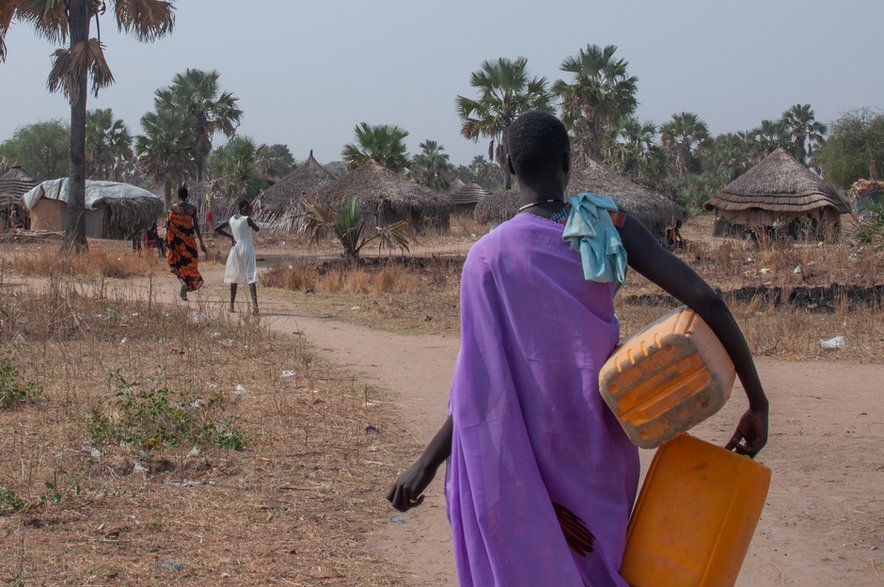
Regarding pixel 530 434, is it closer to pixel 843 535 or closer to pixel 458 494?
pixel 458 494

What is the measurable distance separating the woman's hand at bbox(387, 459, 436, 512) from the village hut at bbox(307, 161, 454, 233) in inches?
1044

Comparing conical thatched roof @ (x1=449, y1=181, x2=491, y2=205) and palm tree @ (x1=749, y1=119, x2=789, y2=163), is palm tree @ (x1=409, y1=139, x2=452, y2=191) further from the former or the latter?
palm tree @ (x1=749, y1=119, x2=789, y2=163)

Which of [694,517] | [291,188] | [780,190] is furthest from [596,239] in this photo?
[291,188]

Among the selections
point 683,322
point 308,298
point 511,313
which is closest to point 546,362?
point 511,313

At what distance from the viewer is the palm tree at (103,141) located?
49375 millimetres

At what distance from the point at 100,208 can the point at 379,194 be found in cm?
935

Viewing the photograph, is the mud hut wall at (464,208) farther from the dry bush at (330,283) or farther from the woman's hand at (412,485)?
the woman's hand at (412,485)

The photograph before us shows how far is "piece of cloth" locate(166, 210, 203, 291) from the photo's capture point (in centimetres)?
1177

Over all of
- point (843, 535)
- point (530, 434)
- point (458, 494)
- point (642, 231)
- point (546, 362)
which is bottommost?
point (843, 535)

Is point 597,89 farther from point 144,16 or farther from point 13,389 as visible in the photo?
point 13,389

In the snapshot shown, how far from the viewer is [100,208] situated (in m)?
31.2

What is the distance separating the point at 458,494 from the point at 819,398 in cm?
556

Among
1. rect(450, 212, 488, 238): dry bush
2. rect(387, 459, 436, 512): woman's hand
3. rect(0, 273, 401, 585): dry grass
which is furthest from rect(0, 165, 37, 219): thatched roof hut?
rect(387, 459, 436, 512): woman's hand

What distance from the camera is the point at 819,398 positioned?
684cm
